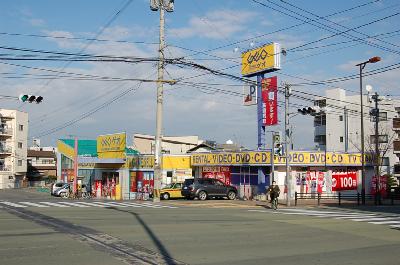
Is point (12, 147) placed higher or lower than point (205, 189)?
higher

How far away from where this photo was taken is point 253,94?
45.6m

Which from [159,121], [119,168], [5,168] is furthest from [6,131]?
[159,121]

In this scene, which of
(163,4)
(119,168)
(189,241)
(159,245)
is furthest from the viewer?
(119,168)

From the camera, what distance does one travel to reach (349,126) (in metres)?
77.1

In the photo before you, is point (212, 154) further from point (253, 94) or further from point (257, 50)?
point (257, 50)

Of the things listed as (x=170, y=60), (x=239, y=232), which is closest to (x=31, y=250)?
(x=239, y=232)

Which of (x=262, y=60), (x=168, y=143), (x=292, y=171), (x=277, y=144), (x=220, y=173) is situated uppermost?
(x=262, y=60)

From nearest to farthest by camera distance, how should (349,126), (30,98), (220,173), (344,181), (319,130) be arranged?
(30,98)
(344,181)
(220,173)
(349,126)
(319,130)

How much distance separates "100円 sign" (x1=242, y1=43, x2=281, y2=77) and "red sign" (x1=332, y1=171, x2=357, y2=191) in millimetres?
10933

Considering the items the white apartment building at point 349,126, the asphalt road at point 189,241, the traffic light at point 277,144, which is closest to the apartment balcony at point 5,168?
the white apartment building at point 349,126

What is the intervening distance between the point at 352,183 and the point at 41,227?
110 ft

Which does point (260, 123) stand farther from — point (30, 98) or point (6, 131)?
point (6, 131)

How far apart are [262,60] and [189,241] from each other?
3322 centimetres

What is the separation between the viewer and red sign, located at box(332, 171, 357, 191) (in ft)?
140
